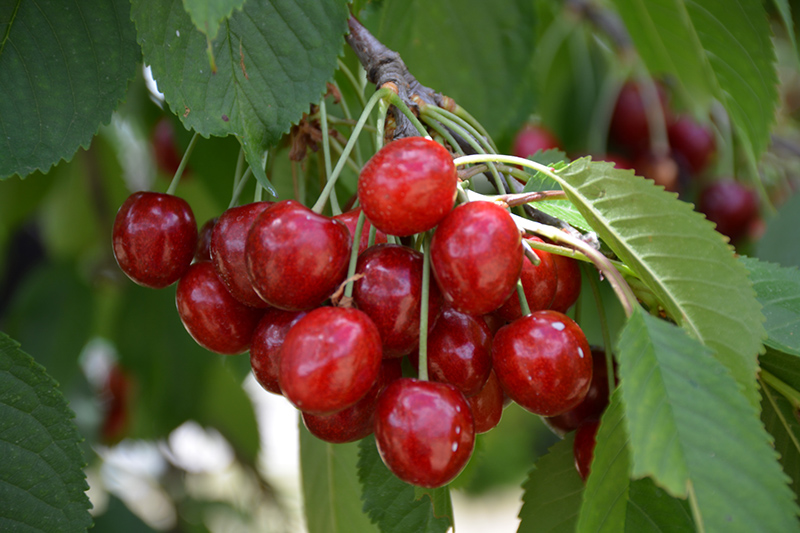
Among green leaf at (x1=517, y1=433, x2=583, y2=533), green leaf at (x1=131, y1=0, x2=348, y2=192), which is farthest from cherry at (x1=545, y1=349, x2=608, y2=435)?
green leaf at (x1=131, y1=0, x2=348, y2=192)

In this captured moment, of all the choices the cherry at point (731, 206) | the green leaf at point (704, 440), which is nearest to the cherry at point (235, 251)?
the green leaf at point (704, 440)

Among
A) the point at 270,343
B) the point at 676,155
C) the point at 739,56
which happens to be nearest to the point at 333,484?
the point at 270,343

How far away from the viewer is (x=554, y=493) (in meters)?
0.82

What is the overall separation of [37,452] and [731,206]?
184 centimetres

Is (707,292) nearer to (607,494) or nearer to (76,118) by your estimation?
(607,494)

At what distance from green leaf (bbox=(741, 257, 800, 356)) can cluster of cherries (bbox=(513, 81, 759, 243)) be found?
1.08 m

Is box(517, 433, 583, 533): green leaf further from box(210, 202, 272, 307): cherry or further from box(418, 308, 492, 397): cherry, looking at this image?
box(210, 202, 272, 307): cherry

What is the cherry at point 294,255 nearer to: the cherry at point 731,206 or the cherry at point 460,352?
the cherry at point 460,352

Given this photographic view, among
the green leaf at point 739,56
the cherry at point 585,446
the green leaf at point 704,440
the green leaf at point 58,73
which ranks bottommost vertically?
the cherry at point 585,446

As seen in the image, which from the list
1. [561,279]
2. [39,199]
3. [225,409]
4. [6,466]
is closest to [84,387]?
[225,409]

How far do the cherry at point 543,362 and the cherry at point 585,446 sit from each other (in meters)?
0.15

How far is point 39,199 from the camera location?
1.82 m

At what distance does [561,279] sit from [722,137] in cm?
155

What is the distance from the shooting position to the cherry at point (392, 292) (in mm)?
625
